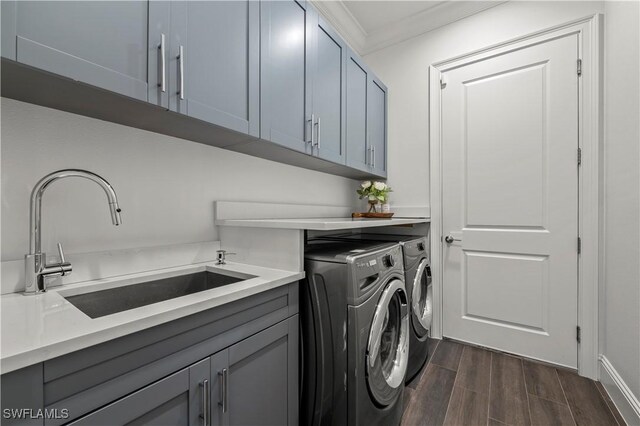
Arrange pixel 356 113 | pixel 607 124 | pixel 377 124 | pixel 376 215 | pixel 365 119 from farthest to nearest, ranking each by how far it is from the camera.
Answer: pixel 377 124 → pixel 376 215 → pixel 365 119 → pixel 356 113 → pixel 607 124

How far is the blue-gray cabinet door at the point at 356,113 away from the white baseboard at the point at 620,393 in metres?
2.03

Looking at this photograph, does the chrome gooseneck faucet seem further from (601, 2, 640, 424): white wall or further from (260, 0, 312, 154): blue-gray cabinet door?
(601, 2, 640, 424): white wall

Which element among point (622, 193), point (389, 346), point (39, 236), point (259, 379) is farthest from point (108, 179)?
point (622, 193)

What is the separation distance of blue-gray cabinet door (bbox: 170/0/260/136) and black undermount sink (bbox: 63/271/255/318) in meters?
0.73

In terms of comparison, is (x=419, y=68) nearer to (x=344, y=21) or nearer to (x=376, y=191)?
(x=344, y=21)

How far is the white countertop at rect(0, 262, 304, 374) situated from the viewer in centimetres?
56

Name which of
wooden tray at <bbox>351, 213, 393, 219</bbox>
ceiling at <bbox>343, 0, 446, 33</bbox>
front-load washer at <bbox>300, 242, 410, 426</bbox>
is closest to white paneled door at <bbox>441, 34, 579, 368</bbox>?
wooden tray at <bbox>351, 213, 393, 219</bbox>

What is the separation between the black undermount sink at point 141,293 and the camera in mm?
1024

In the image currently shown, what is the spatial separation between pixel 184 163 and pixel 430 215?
2.04 m

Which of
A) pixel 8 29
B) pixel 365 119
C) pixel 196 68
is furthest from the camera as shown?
pixel 365 119

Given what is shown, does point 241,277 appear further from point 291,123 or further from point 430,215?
point 430,215

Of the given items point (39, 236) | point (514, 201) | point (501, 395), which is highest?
point (514, 201)

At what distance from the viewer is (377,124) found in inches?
101

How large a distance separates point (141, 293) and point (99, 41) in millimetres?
921
